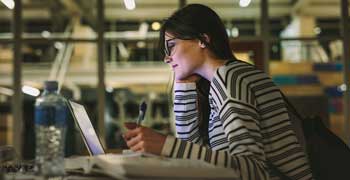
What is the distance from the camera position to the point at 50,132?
4.47 ft

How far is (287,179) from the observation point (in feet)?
4.93

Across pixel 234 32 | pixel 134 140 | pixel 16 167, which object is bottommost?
pixel 16 167

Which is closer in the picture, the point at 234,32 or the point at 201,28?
the point at 201,28

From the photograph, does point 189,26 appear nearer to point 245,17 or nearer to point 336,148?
point 336,148

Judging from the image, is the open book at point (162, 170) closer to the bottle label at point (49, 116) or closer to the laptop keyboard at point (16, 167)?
the bottle label at point (49, 116)

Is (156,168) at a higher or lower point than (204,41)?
lower

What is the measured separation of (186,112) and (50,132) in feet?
2.31

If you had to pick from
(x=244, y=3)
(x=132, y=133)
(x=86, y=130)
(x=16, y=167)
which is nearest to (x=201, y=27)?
(x=132, y=133)

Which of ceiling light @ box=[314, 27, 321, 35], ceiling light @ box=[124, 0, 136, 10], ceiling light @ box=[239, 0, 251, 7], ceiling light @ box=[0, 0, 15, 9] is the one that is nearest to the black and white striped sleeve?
ceiling light @ box=[0, 0, 15, 9]

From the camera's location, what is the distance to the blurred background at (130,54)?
6.21 m

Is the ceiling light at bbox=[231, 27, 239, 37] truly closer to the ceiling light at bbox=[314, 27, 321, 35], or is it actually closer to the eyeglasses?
the ceiling light at bbox=[314, 27, 321, 35]

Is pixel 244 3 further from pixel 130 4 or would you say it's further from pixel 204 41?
pixel 204 41

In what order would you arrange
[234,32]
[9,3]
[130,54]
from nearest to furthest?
[9,3] < [234,32] < [130,54]

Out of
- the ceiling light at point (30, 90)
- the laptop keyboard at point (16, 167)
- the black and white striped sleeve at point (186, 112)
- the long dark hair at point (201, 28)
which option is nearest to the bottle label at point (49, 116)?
the laptop keyboard at point (16, 167)
